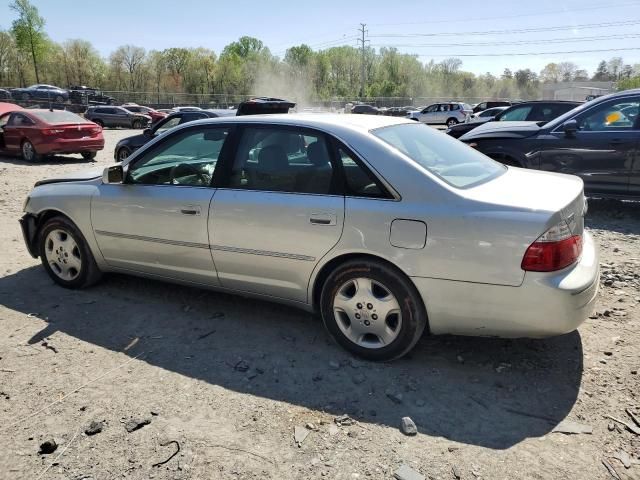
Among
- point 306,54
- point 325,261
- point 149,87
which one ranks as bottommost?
point 325,261

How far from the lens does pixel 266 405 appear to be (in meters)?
2.97

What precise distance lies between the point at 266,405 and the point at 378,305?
0.93 meters

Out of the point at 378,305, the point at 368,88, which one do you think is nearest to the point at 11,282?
the point at 378,305

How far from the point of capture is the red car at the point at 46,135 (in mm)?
13500

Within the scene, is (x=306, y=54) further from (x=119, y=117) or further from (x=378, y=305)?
(x=378, y=305)

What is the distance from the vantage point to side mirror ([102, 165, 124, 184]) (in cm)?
415

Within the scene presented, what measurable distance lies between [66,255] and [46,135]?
1045cm

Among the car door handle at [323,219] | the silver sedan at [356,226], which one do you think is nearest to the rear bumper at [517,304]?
the silver sedan at [356,226]

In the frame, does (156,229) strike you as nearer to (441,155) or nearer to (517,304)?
(441,155)

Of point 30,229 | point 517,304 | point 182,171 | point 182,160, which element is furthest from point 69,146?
point 517,304

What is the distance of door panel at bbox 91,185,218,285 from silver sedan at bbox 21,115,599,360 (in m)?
0.01

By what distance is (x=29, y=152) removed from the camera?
13.7 meters

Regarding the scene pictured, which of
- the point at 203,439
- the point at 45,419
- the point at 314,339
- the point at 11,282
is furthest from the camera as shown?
the point at 11,282

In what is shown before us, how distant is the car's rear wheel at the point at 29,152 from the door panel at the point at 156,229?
1111cm
